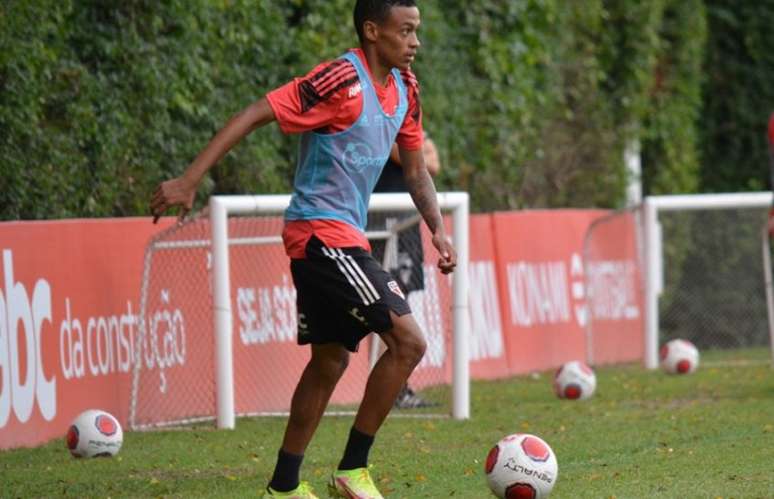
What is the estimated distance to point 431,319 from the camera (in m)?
12.4

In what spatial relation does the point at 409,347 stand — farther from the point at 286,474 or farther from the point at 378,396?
the point at 286,474

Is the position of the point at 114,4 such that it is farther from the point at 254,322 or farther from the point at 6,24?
the point at 254,322

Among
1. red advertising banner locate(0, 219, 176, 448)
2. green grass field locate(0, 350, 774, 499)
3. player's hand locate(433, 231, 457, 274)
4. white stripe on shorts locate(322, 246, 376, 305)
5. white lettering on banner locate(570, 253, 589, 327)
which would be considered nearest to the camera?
white stripe on shorts locate(322, 246, 376, 305)

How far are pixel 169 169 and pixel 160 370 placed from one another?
76.5 inches

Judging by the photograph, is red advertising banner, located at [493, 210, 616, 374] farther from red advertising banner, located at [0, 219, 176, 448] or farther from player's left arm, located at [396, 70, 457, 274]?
player's left arm, located at [396, 70, 457, 274]

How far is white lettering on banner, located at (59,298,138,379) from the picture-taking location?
10.3 metres

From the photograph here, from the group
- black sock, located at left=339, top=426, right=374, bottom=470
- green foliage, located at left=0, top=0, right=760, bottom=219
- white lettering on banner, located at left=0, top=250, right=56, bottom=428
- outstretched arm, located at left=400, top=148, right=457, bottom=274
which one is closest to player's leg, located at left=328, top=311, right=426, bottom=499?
black sock, located at left=339, top=426, right=374, bottom=470

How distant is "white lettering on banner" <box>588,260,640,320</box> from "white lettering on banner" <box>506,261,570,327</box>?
0.29 meters

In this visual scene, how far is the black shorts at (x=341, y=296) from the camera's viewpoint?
705cm

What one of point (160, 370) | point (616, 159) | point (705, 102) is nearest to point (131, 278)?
point (160, 370)

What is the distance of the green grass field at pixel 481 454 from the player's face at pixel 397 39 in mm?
1867

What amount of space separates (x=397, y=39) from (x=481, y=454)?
2.65 m

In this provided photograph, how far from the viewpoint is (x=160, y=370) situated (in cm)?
1107

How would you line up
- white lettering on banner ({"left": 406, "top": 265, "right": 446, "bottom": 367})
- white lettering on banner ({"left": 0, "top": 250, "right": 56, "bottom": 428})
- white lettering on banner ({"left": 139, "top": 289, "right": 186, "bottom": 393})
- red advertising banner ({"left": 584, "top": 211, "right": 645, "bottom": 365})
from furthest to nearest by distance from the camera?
red advertising banner ({"left": 584, "top": 211, "right": 645, "bottom": 365}) → white lettering on banner ({"left": 406, "top": 265, "right": 446, "bottom": 367}) → white lettering on banner ({"left": 139, "top": 289, "right": 186, "bottom": 393}) → white lettering on banner ({"left": 0, "top": 250, "right": 56, "bottom": 428})
